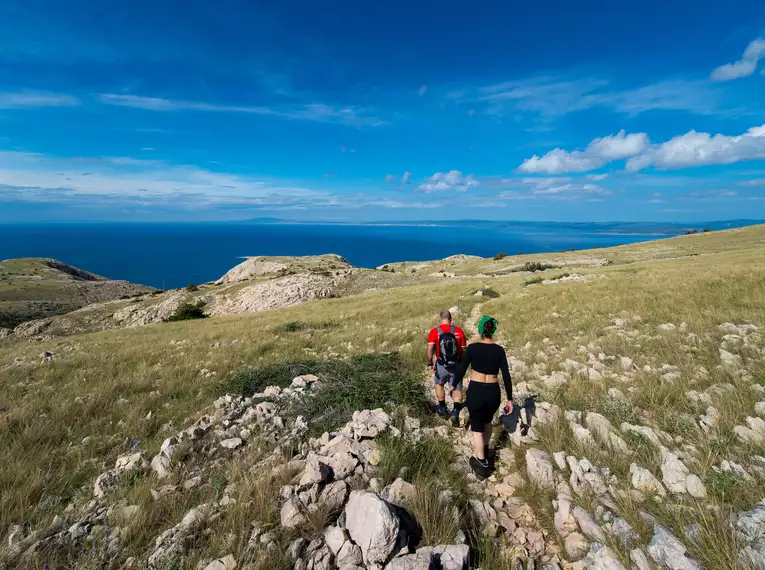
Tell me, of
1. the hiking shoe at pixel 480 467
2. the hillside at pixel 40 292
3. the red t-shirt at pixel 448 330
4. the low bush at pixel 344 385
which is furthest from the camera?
the hillside at pixel 40 292

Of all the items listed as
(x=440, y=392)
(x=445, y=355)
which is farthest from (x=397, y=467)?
(x=445, y=355)

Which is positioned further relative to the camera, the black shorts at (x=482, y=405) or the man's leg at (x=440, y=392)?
the man's leg at (x=440, y=392)

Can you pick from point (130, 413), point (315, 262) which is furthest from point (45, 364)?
point (315, 262)

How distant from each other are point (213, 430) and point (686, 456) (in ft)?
23.1

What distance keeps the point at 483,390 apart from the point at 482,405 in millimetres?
237

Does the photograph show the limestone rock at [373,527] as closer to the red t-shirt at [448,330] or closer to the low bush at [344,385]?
the low bush at [344,385]

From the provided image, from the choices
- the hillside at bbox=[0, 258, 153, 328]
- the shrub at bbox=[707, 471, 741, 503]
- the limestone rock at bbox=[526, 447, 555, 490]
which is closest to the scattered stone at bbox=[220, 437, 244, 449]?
the limestone rock at bbox=[526, 447, 555, 490]

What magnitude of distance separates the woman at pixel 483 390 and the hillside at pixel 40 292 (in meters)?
73.6

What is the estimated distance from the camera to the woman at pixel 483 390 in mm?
5012

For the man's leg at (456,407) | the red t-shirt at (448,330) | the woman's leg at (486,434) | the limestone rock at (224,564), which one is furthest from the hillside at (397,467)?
the red t-shirt at (448,330)

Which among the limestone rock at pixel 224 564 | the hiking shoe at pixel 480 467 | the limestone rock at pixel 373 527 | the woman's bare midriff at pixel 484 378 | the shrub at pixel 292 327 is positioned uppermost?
the woman's bare midriff at pixel 484 378

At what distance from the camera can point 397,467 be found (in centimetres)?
455

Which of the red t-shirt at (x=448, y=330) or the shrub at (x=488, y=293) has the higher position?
the red t-shirt at (x=448, y=330)

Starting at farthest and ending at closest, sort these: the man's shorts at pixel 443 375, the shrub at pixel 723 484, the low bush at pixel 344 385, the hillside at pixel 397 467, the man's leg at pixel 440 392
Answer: the man's shorts at pixel 443 375, the man's leg at pixel 440 392, the low bush at pixel 344 385, the shrub at pixel 723 484, the hillside at pixel 397 467
